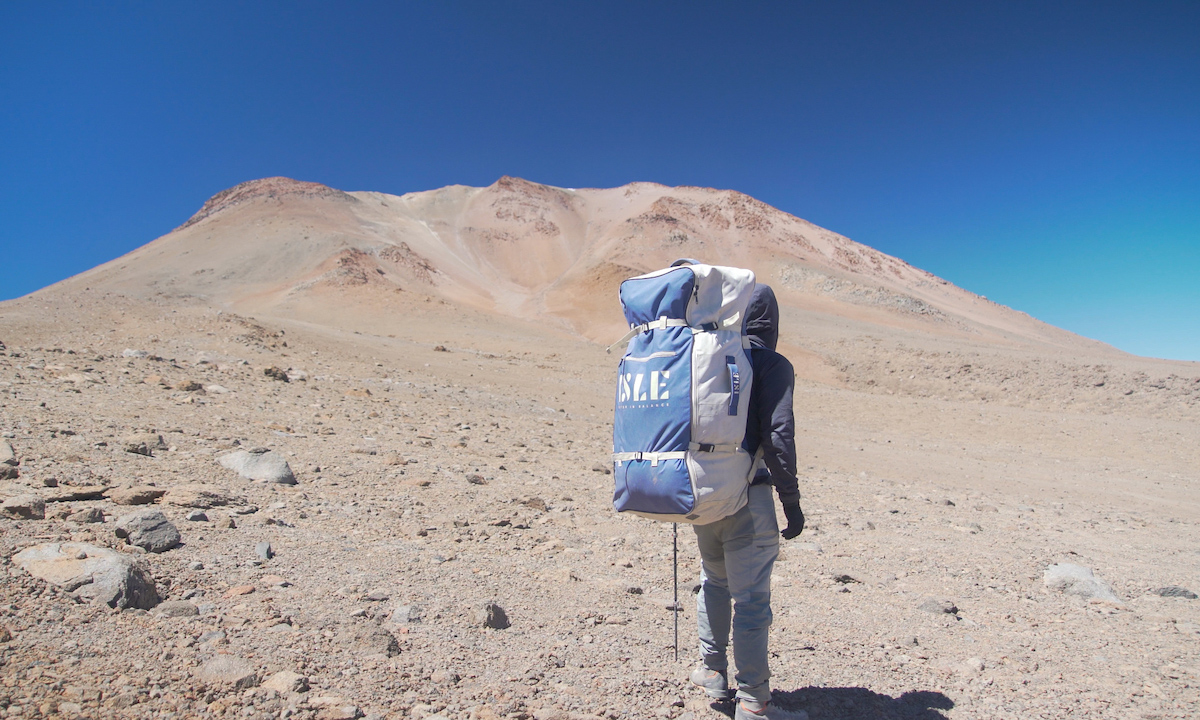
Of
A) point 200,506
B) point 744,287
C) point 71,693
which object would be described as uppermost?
point 744,287

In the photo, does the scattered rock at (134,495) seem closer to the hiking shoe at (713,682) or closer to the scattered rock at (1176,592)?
the hiking shoe at (713,682)

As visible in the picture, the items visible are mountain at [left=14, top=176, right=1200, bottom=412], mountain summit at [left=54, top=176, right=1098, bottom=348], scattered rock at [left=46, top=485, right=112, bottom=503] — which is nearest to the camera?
scattered rock at [left=46, top=485, right=112, bottom=503]

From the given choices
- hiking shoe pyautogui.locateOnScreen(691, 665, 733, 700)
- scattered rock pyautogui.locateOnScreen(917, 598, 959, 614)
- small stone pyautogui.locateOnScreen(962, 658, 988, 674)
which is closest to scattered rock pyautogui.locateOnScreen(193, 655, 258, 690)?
hiking shoe pyautogui.locateOnScreen(691, 665, 733, 700)

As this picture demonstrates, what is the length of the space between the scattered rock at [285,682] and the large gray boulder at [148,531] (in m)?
1.44

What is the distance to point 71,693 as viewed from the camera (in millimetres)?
2182

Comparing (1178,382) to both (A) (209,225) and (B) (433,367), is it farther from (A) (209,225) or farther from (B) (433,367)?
(A) (209,225)

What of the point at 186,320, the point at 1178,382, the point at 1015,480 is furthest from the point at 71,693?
the point at 1178,382

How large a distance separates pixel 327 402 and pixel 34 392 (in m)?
3.28

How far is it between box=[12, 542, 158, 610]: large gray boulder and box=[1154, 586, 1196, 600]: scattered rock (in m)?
6.48

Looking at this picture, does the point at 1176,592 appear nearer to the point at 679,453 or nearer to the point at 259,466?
the point at 679,453

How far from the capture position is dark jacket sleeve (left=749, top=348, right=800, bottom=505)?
2623 mm

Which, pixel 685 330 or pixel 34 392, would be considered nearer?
pixel 685 330

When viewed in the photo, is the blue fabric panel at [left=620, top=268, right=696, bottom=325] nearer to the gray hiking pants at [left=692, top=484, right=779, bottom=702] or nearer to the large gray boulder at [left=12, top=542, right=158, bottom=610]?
the gray hiking pants at [left=692, top=484, right=779, bottom=702]

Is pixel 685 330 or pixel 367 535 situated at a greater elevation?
pixel 685 330
